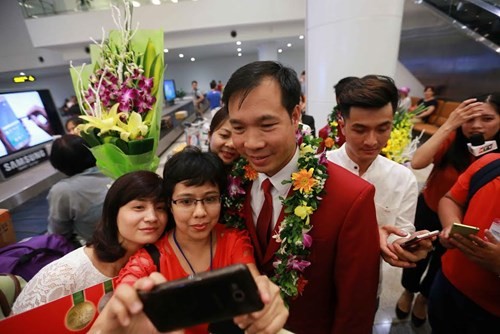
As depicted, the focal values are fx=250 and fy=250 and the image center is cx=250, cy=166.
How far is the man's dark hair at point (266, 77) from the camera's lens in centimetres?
96

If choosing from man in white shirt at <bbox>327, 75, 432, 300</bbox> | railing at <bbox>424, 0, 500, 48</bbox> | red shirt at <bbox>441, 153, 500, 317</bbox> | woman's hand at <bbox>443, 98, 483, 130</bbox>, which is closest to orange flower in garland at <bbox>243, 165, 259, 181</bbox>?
man in white shirt at <bbox>327, 75, 432, 300</bbox>

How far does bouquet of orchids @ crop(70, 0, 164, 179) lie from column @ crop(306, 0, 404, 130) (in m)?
2.64

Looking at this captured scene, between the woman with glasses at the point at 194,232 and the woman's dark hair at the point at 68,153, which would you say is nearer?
the woman with glasses at the point at 194,232

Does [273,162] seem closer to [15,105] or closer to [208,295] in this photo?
[208,295]

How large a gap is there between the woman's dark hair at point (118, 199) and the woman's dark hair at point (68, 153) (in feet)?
4.09

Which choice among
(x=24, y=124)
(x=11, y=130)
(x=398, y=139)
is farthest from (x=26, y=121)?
(x=398, y=139)

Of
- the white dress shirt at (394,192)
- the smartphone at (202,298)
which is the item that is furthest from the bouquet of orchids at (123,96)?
the white dress shirt at (394,192)

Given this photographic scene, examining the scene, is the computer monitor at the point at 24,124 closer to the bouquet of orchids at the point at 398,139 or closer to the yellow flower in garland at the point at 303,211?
the yellow flower in garland at the point at 303,211

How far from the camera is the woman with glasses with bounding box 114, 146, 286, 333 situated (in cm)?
107

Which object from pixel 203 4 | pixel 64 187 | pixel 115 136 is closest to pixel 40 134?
pixel 64 187

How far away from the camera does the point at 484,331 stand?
1408 millimetres

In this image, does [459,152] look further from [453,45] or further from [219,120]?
[453,45]

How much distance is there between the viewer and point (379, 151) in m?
1.48

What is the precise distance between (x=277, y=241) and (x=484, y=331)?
1.37 m
